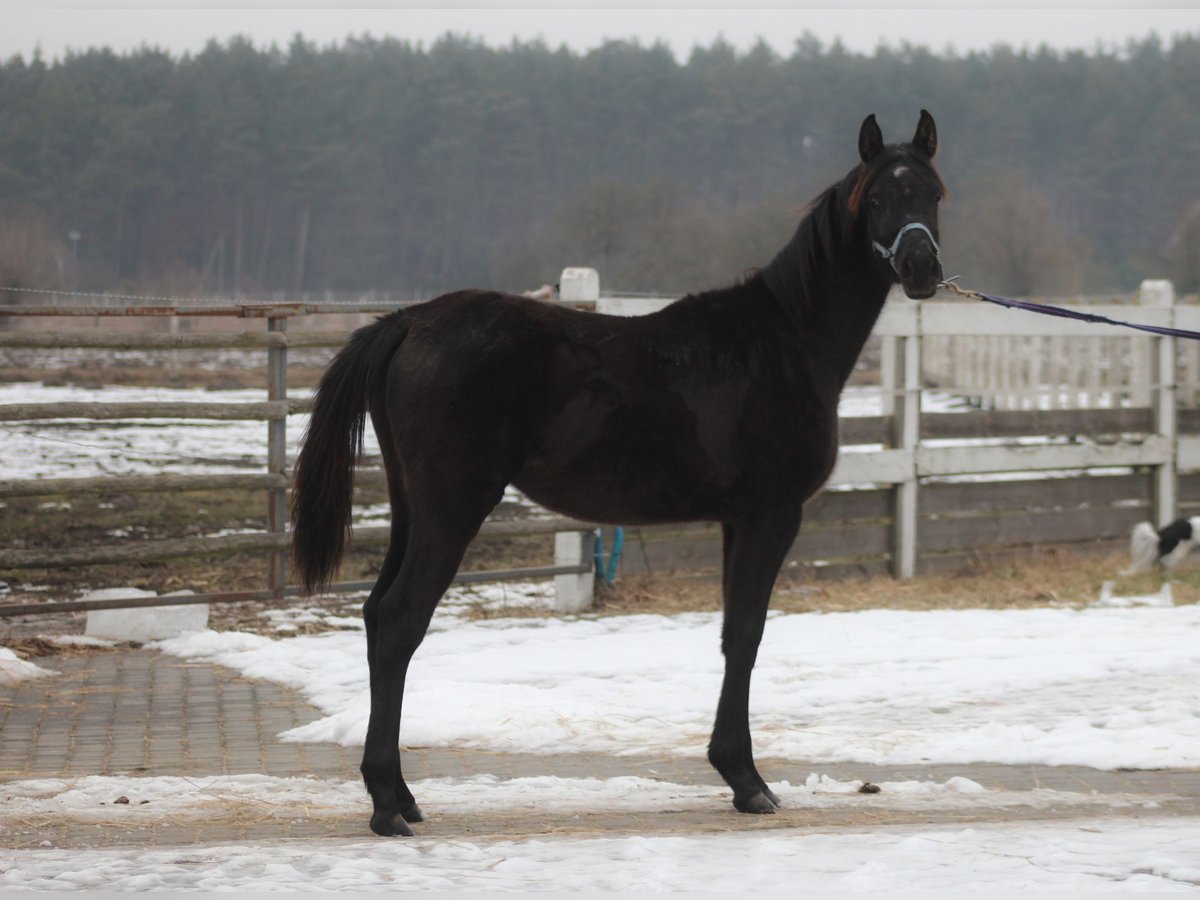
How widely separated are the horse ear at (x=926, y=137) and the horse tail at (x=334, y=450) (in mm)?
1856

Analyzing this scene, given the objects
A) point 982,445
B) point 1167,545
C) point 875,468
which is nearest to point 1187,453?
point 1167,545

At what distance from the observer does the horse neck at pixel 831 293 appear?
4461 millimetres

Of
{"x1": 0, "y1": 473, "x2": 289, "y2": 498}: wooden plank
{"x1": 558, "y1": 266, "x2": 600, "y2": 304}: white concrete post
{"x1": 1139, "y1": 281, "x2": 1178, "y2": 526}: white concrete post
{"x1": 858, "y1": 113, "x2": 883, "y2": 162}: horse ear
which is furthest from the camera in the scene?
{"x1": 1139, "y1": 281, "x2": 1178, "y2": 526}: white concrete post

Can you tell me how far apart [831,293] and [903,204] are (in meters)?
0.43

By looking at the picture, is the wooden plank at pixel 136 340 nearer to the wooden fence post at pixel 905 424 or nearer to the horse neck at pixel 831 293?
the horse neck at pixel 831 293

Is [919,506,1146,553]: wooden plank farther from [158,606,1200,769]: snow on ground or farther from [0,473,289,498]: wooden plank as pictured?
[0,473,289,498]: wooden plank

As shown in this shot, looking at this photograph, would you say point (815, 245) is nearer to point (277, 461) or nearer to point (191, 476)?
point (277, 461)

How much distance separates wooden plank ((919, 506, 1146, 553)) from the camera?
9.15m

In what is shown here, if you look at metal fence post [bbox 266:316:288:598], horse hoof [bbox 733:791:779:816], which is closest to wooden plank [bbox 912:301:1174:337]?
metal fence post [bbox 266:316:288:598]

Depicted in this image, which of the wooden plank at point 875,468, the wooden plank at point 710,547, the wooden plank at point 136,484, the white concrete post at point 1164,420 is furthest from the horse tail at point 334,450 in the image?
the white concrete post at point 1164,420

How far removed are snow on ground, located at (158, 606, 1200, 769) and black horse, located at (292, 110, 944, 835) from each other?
105 centimetres

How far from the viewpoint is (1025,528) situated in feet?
30.9

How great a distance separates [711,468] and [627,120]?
5830cm

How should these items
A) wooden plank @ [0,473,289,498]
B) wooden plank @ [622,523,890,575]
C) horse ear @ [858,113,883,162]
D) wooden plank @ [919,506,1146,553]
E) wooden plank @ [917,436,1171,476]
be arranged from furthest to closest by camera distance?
1. wooden plank @ [919,506,1146,553]
2. wooden plank @ [917,436,1171,476]
3. wooden plank @ [622,523,890,575]
4. wooden plank @ [0,473,289,498]
5. horse ear @ [858,113,883,162]
